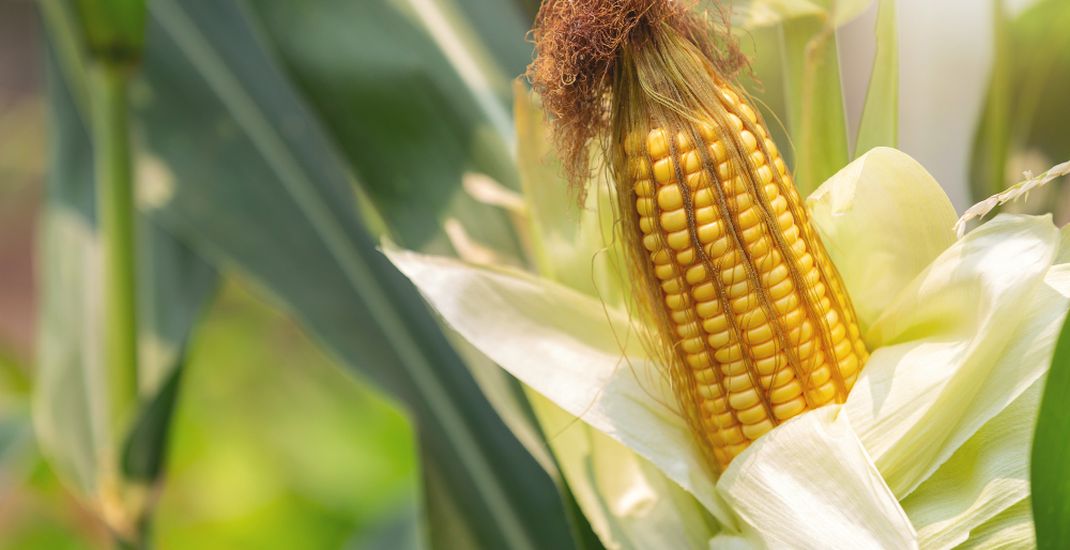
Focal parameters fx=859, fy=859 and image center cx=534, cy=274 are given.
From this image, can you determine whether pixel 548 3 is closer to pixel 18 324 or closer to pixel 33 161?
pixel 33 161

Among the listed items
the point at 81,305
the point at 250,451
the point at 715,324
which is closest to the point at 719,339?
the point at 715,324

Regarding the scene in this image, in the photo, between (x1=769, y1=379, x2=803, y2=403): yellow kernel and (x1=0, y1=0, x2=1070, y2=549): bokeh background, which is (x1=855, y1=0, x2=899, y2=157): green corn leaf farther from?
(x1=0, y1=0, x2=1070, y2=549): bokeh background

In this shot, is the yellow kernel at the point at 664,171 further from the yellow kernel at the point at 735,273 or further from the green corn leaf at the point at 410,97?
the green corn leaf at the point at 410,97

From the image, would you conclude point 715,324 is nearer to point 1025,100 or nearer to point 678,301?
point 678,301

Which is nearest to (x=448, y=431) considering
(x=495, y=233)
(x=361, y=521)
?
(x=495, y=233)

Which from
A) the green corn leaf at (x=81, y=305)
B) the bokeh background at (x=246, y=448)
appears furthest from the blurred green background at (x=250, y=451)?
the green corn leaf at (x=81, y=305)

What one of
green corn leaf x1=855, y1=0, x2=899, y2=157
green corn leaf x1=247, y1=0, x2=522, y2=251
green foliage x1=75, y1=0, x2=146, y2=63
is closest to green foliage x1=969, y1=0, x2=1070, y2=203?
green corn leaf x1=855, y1=0, x2=899, y2=157
